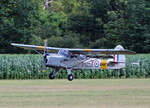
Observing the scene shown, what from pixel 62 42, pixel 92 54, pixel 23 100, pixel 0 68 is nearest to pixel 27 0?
pixel 62 42

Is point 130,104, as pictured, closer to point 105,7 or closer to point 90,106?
point 90,106

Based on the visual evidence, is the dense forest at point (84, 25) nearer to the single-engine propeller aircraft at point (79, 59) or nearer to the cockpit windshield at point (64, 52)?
the single-engine propeller aircraft at point (79, 59)

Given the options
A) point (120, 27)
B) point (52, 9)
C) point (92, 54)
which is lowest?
point (92, 54)

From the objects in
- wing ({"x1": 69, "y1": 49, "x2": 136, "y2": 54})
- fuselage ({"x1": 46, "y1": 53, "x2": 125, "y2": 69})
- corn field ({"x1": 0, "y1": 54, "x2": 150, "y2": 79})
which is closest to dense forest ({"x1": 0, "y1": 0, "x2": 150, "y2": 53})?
corn field ({"x1": 0, "y1": 54, "x2": 150, "y2": 79})

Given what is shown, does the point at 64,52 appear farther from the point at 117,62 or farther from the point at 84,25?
the point at 84,25

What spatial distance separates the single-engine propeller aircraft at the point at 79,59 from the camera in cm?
2322

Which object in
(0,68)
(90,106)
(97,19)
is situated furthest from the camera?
(97,19)

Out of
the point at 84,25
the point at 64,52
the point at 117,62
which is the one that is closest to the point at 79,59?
the point at 64,52

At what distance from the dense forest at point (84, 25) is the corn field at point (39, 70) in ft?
44.7

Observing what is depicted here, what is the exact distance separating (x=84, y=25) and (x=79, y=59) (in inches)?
1166

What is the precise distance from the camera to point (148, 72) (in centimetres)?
3148

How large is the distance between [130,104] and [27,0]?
3395 cm

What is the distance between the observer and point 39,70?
29406 mm

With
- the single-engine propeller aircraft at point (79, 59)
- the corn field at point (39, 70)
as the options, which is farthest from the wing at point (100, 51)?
the corn field at point (39, 70)
